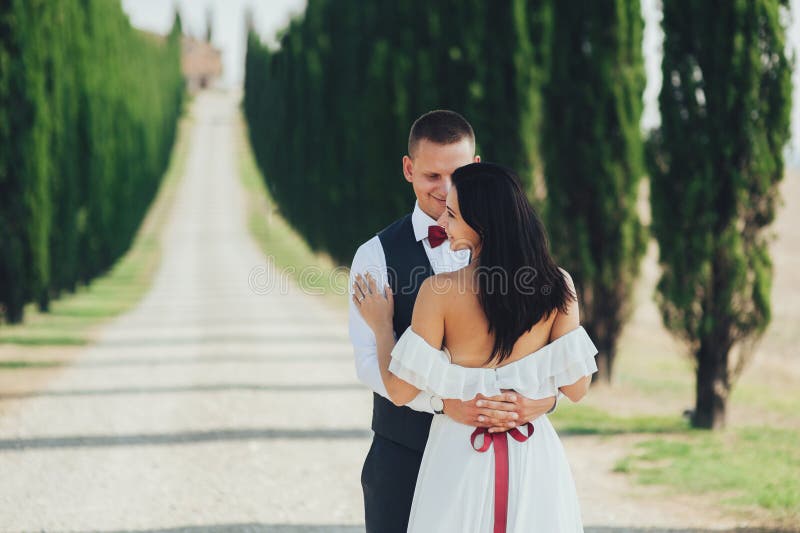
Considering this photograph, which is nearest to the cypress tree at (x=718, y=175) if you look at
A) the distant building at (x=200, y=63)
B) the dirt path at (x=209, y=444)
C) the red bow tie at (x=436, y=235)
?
the dirt path at (x=209, y=444)

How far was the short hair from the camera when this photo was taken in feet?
10.3

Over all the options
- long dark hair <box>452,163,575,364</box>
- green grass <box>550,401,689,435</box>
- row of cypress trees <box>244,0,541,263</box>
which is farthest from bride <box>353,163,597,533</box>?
row of cypress trees <box>244,0,541,263</box>

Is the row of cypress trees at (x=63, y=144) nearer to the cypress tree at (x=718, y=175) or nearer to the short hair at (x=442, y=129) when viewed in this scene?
the cypress tree at (x=718, y=175)

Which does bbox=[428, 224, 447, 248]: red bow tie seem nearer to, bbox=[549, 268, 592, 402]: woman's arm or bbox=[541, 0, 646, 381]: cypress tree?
bbox=[549, 268, 592, 402]: woman's arm

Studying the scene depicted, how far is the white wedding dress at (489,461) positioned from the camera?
285 centimetres

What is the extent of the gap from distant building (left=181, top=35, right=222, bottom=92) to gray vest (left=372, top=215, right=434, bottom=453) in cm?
11705

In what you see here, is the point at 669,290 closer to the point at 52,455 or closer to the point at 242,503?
the point at 242,503

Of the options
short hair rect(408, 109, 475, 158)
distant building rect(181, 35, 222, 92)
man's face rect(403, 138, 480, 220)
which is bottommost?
man's face rect(403, 138, 480, 220)

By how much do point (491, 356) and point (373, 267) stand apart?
62 centimetres

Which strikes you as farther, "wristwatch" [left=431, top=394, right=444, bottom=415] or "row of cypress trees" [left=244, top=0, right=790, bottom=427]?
"row of cypress trees" [left=244, top=0, right=790, bottom=427]

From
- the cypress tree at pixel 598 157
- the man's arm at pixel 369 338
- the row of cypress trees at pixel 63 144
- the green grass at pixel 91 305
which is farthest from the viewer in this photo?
the row of cypress trees at pixel 63 144

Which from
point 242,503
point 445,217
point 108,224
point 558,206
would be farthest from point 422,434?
point 108,224

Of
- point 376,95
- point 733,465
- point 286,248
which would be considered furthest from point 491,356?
point 286,248

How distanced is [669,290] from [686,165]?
1.19 meters
